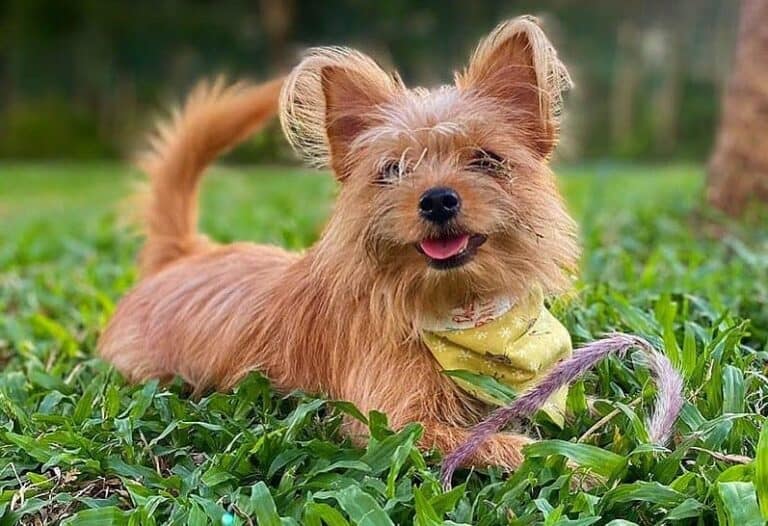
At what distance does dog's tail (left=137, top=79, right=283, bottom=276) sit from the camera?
14.1ft

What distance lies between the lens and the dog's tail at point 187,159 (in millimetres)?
4309

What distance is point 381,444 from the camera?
8.91ft

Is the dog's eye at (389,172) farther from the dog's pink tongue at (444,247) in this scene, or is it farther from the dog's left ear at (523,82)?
the dog's left ear at (523,82)

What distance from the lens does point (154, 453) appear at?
2949 mm

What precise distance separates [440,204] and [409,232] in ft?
0.43

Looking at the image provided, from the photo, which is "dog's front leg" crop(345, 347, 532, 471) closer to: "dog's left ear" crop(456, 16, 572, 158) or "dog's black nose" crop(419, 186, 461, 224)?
"dog's black nose" crop(419, 186, 461, 224)

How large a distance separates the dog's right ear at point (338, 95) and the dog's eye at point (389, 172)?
224 millimetres

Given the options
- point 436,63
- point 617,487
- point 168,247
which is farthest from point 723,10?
point 617,487

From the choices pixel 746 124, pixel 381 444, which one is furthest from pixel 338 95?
pixel 746 124

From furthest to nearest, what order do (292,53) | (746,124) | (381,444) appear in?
(292,53)
(746,124)
(381,444)

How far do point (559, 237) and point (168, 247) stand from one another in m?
2.16

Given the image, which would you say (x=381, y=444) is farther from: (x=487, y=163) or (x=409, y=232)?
(x=487, y=163)

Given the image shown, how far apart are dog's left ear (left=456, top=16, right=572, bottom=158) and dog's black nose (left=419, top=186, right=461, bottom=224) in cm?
45

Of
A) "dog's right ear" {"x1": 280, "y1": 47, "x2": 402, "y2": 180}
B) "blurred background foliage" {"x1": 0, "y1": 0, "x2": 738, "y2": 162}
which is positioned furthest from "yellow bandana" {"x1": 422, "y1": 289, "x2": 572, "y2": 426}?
"blurred background foliage" {"x1": 0, "y1": 0, "x2": 738, "y2": 162}
